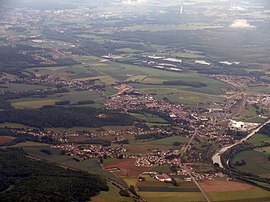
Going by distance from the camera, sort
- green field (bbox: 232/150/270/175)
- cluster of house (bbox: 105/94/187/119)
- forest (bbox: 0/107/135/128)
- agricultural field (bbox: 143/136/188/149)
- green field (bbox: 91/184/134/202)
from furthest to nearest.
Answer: cluster of house (bbox: 105/94/187/119) < forest (bbox: 0/107/135/128) < agricultural field (bbox: 143/136/188/149) < green field (bbox: 232/150/270/175) < green field (bbox: 91/184/134/202)

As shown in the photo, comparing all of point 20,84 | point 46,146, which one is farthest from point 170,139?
point 20,84

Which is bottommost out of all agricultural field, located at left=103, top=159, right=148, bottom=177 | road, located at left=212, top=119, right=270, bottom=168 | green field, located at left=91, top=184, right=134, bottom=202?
road, located at left=212, top=119, right=270, bottom=168

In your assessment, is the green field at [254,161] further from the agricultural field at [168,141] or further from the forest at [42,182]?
the forest at [42,182]

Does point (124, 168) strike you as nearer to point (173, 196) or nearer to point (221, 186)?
point (173, 196)

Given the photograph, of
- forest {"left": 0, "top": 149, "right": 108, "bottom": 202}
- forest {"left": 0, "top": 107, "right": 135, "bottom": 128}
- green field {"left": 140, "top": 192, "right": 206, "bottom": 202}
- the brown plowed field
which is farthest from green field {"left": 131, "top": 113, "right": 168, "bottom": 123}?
green field {"left": 140, "top": 192, "right": 206, "bottom": 202}

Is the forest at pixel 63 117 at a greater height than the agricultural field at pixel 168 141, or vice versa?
the forest at pixel 63 117

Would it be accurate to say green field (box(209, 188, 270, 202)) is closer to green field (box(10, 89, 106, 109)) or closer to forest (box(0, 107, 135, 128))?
forest (box(0, 107, 135, 128))

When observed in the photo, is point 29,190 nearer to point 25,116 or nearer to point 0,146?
point 0,146

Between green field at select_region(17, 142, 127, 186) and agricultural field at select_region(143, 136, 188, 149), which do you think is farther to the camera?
agricultural field at select_region(143, 136, 188, 149)

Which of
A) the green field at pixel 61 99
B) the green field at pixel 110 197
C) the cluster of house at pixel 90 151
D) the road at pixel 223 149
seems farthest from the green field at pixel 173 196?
the green field at pixel 61 99

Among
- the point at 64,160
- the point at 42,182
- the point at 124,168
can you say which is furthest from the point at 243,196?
the point at 64,160

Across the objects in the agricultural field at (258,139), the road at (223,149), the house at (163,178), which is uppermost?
the house at (163,178)
